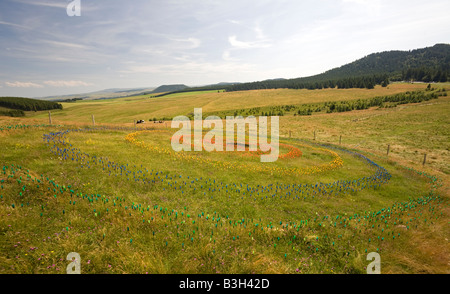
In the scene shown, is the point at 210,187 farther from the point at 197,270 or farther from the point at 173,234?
the point at 197,270

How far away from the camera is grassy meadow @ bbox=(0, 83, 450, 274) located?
614 centimetres

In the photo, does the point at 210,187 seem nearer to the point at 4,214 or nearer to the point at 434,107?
the point at 4,214

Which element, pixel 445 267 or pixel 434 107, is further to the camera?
pixel 434 107

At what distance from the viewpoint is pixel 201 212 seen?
31.6ft

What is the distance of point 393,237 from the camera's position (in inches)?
326

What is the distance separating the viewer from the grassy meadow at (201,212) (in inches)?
242

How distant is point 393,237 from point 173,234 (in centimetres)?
912

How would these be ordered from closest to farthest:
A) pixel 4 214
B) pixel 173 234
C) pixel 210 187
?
1. pixel 4 214
2. pixel 173 234
3. pixel 210 187
